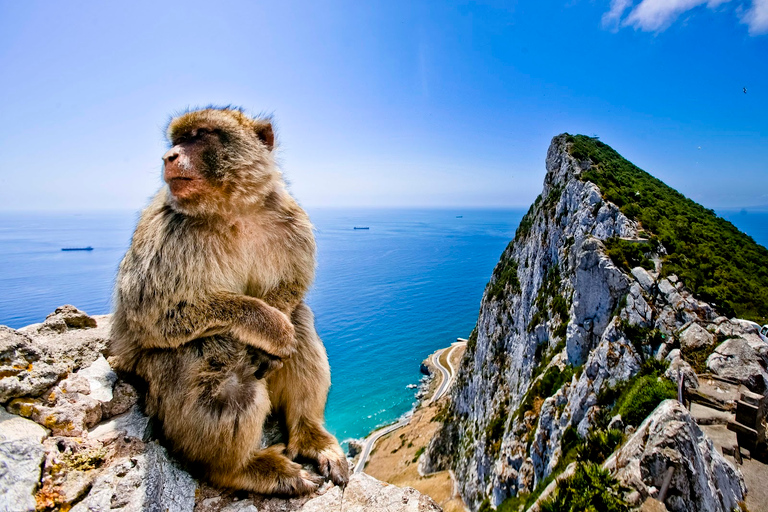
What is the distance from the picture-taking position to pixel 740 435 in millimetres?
8062

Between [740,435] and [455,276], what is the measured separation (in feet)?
350

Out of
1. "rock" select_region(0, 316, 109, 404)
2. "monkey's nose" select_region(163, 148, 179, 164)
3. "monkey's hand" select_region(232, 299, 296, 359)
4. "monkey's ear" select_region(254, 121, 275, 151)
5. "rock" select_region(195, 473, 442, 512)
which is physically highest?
"monkey's ear" select_region(254, 121, 275, 151)

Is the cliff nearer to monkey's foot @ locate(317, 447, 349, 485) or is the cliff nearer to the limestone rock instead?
monkey's foot @ locate(317, 447, 349, 485)

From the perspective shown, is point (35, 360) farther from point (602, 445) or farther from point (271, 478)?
point (602, 445)

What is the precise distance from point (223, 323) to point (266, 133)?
6.89 ft

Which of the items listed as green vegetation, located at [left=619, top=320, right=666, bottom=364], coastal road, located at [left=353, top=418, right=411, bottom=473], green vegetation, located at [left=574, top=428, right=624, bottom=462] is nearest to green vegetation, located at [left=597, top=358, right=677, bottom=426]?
green vegetation, located at [left=619, top=320, right=666, bottom=364]

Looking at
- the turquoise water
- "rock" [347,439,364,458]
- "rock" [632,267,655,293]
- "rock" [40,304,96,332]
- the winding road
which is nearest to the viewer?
"rock" [40,304,96,332]

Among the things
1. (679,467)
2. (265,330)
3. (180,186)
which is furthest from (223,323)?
(679,467)

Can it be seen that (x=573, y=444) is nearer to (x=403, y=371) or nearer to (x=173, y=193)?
(x=173, y=193)

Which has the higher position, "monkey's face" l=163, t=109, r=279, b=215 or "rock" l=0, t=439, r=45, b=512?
"monkey's face" l=163, t=109, r=279, b=215

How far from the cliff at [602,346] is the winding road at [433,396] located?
10.2 m

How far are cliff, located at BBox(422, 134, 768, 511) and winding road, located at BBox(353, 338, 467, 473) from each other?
1016 centimetres

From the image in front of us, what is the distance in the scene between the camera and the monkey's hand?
300cm

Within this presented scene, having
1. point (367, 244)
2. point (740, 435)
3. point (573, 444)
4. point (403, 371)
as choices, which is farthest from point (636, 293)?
point (367, 244)
